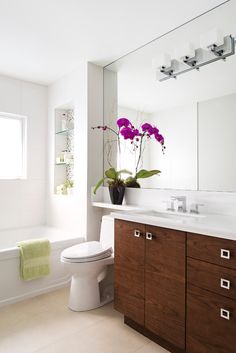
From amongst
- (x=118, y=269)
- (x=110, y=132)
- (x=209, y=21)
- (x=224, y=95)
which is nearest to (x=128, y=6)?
(x=209, y=21)

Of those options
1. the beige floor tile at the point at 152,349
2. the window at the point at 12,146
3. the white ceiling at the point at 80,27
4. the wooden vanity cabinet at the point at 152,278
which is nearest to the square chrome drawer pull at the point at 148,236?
the wooden vanity cabinet at the point at 152,278

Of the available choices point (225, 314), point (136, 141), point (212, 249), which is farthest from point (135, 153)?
point (225, 314)

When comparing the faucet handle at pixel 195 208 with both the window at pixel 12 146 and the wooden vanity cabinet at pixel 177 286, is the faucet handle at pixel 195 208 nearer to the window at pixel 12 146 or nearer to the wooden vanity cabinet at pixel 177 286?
the wooden vanity cabinet at pixel 177 286

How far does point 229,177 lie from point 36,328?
1.80 m

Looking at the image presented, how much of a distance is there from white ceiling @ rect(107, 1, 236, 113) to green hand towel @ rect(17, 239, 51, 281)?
1.64 metres

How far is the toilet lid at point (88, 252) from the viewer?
2.06 metres

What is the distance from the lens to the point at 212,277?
1.32 m

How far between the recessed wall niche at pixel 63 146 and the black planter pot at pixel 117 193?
946mm

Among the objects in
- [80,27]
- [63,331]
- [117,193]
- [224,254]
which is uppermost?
[80,27]

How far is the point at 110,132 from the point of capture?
2850 millimetres

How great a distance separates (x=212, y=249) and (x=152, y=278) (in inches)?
19.7

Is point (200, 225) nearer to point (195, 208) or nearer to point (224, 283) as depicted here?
point (224, 283)

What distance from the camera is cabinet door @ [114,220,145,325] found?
5.65 ft

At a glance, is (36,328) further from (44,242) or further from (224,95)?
(224,95)
